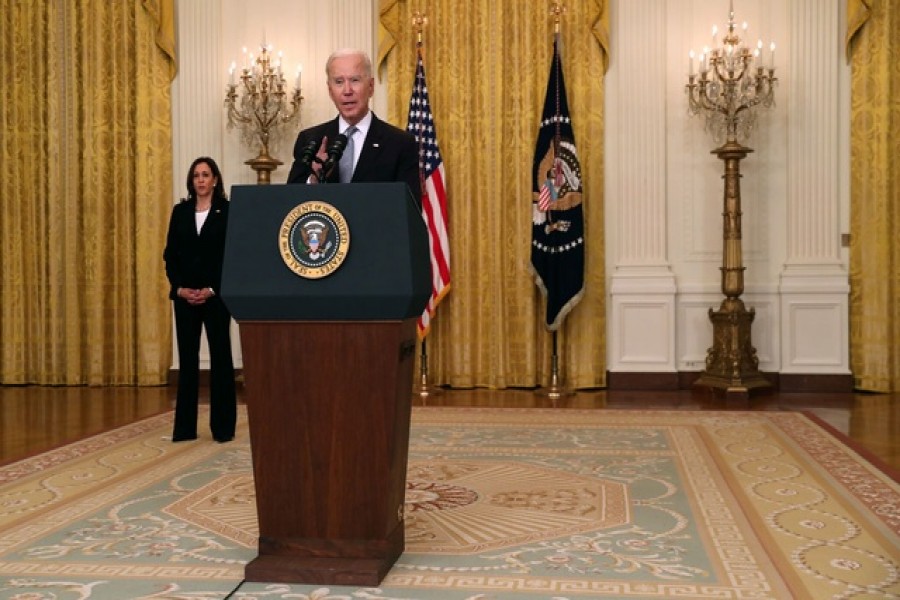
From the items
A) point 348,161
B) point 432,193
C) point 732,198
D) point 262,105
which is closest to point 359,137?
point 348,161

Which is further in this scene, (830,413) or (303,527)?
(830,413)

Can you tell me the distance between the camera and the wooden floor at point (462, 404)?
5586 millimetres

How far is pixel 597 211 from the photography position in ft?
25.8

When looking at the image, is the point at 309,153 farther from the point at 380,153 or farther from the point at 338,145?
the point at 380,153

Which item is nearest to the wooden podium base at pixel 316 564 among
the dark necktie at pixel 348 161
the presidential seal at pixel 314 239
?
the presidential seal at pixel 314 239

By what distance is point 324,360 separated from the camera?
2.72 metres

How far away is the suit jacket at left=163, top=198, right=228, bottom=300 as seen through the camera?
5211 millimetres

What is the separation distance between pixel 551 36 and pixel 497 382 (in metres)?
3.02

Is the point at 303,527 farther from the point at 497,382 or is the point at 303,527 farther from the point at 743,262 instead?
the point at 743,262

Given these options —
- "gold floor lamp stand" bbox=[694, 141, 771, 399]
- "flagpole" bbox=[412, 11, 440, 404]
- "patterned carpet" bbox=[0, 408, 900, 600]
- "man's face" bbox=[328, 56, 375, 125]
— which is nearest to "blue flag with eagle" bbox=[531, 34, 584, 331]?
"flagpole" bbox=[412, 11, 440, 404]

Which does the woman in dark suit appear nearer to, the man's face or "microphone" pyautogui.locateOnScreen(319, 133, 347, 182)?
the man's face

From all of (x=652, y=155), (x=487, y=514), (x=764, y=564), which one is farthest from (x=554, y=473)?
(x=652, y=155)

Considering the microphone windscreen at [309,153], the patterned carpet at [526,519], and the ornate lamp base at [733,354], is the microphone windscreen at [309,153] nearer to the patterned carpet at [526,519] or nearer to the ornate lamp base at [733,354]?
the patterned carpet at [526,519]

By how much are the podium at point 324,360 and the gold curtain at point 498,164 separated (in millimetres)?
5208
